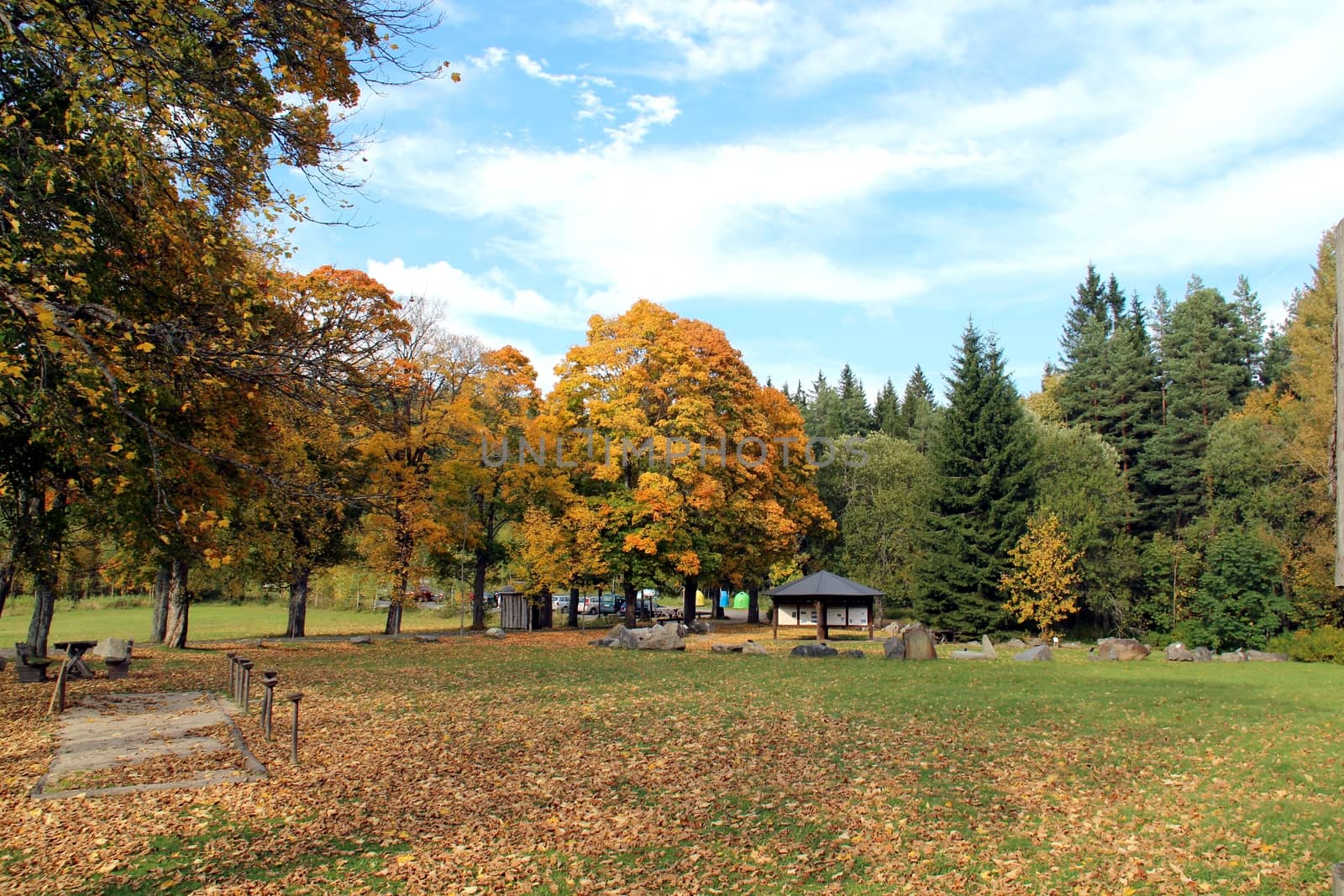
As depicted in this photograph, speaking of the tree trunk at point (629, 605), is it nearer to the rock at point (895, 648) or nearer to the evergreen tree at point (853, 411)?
the rock at point (895, 648)

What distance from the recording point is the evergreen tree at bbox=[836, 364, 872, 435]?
67.1 m

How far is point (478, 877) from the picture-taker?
609 centimetres

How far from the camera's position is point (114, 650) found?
16734 millimetres

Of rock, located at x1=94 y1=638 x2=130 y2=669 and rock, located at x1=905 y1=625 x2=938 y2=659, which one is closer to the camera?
rock, located at x1=94 y1=638 x2=130 y2=669

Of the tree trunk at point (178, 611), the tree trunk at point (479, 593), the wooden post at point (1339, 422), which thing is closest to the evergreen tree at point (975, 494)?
the tree trunk at point (479, 593)

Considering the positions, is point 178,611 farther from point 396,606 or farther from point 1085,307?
point 1085,307

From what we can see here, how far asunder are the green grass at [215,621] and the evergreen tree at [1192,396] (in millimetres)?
31970

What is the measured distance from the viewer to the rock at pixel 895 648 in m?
22.4

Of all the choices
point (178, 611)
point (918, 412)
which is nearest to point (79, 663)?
point (178, 611)

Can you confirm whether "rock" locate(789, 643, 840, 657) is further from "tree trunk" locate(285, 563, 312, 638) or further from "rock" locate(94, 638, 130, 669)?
"rock" locate(94, 638, 130, 669)

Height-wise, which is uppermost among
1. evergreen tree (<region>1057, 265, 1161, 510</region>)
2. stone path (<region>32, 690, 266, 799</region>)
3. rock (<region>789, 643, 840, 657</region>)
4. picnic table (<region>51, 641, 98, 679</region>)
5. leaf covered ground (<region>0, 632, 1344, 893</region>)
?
evergreen tree (<region>1057, 265, 1161, 510</region>)

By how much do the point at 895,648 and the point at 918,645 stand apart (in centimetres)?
60

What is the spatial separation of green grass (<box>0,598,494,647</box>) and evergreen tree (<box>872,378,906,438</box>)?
35.5m

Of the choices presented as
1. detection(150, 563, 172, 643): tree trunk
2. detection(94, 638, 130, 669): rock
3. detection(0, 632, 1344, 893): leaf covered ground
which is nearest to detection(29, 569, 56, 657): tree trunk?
detection(94, 638, 130, 669): rock
